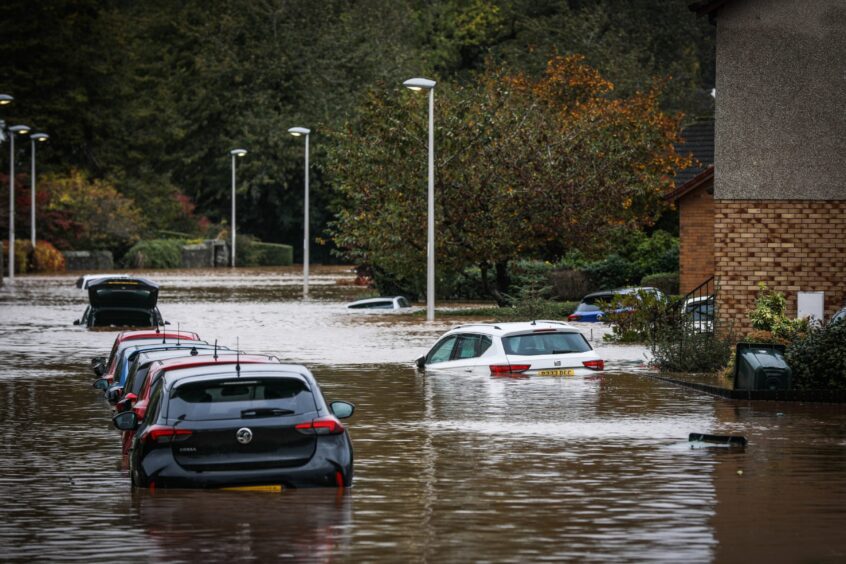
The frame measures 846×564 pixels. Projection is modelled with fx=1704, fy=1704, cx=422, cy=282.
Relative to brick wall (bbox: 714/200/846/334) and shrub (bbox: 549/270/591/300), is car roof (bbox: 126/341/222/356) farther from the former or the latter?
shrub (bbox: 549/270/591/300)

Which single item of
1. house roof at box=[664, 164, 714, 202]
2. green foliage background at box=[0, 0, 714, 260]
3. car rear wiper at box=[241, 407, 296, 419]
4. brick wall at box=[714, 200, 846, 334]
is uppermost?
green foliage background at box=[0, 0, 714, 260]

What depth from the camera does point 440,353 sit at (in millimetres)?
29812

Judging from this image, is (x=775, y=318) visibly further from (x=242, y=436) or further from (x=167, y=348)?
(x=242, y=436)

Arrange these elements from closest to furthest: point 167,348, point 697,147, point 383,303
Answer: point 167,348 → point 383,303 → point 697,147

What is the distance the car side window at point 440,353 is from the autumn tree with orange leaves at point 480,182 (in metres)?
20.6

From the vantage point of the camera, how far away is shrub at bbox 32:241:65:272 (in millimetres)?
90875

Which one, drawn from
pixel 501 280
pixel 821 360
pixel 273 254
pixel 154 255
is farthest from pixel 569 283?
pixel 273 254

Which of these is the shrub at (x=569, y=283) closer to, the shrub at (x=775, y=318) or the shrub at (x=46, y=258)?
the shrub at (x=775, y=318)

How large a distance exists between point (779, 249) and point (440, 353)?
250 inches

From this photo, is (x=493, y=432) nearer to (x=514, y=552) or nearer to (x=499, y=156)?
(x=514, y=552)

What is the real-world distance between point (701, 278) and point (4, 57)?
65.7m

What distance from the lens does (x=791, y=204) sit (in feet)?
99.7

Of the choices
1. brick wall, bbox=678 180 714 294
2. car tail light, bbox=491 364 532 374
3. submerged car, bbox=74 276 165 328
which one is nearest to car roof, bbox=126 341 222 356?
car tail light, bbox=491 364 532 374

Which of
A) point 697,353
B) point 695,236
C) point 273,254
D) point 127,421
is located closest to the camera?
point 127,421
